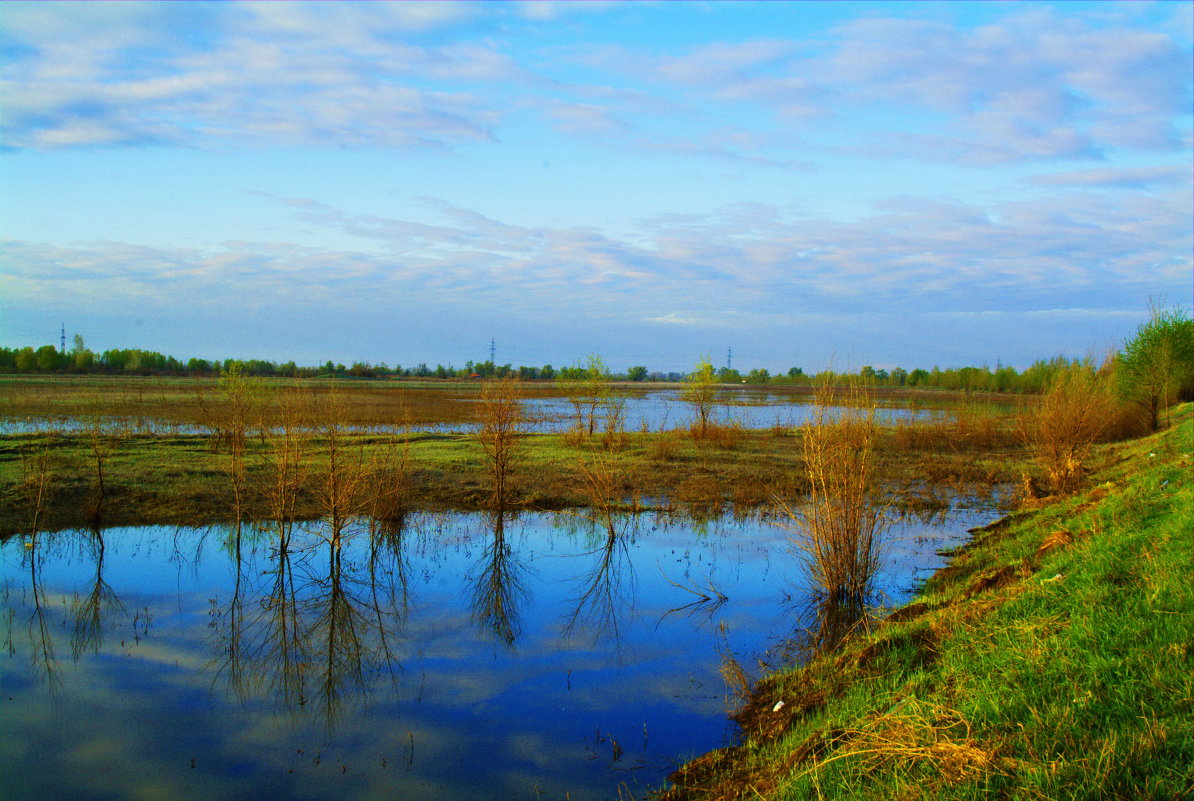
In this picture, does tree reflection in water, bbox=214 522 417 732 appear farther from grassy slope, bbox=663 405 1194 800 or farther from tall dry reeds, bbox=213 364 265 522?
grassy slope, bbox=663 405 1194 800

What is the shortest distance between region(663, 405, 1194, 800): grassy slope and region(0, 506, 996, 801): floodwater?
106 centimetres

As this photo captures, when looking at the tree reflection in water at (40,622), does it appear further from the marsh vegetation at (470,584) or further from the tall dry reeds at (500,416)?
the tall dry reeds at (500,416)

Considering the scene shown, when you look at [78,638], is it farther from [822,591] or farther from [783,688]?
[822,591]

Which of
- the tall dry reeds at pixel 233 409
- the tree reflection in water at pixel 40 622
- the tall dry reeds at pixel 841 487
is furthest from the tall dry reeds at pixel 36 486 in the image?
the tall dry reeds at pixel 841 487

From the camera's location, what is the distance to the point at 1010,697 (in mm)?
4801

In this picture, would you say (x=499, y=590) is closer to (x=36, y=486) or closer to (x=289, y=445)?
(x=289, y=445)

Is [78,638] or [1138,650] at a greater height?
[1138,650]

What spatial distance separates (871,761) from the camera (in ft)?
14.5

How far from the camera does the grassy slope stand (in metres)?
3.84

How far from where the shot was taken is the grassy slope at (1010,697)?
3.84m

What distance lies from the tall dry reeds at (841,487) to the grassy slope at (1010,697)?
111cm

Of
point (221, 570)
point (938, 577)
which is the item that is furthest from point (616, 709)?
point (221, 570)

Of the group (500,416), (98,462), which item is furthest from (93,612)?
(500,416)

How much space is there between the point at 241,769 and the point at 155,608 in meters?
4.85
